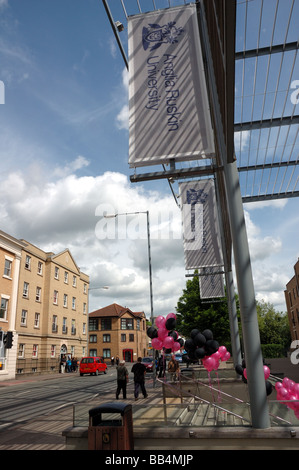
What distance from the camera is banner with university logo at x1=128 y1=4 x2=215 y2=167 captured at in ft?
22.0

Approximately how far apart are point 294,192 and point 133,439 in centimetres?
1418

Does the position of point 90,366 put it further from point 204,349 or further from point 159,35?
point 159,35

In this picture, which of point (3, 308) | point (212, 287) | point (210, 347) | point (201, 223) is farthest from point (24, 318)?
point (210, 347)

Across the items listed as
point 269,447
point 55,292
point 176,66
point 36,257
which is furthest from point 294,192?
point 55,292

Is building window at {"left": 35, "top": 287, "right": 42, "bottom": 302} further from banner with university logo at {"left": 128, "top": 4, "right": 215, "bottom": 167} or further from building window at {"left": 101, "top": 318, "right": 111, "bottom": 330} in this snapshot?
building window at {"left": 101, "top": 318, "right": 111, "bottom": 330}

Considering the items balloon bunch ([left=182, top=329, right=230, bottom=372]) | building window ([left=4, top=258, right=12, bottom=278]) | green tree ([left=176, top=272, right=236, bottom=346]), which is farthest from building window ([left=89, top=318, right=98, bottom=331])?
balloon bunch ([left=182, top=329, right=230, bottom=372])

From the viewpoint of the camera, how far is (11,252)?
33.7 meters

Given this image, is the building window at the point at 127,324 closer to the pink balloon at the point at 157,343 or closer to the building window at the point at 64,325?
the building window at the point at 64,325

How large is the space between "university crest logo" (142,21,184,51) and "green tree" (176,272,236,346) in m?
32.6

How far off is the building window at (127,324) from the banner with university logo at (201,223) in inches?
2495

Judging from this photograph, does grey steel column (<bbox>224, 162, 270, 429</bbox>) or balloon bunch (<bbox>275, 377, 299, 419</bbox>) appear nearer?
grey steel column (<bbox>224, 162, 270, 429</bbox>)

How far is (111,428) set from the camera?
208 inches

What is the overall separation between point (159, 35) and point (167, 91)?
1.53 meters

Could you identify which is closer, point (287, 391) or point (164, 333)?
point (287, 391)
